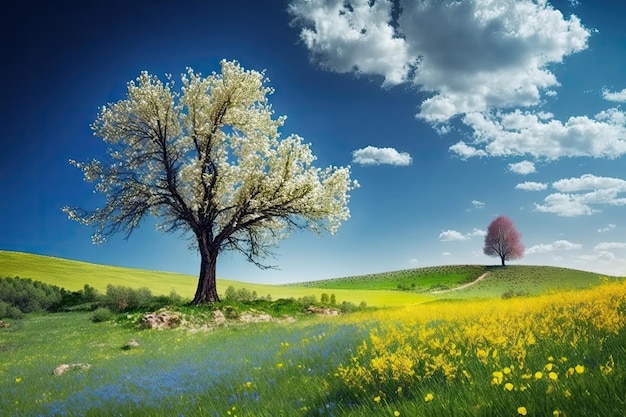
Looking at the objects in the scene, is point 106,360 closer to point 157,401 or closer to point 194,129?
point 157,401

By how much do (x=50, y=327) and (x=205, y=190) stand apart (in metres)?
14.4

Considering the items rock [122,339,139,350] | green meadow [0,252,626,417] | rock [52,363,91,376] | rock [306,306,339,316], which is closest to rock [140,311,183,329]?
rock [122,339,139,350]

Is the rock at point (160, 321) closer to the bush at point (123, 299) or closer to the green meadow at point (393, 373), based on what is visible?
the green meadow at point (393, 373)

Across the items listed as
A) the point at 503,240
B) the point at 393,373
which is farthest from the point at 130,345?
the point at 503,240

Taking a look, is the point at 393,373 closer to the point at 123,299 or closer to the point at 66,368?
the point at 66,368

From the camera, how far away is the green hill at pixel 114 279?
53.3 meters

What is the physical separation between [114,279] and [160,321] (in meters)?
39.3

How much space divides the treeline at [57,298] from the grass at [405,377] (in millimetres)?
27352

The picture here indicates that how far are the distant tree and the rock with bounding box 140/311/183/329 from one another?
86356 mm

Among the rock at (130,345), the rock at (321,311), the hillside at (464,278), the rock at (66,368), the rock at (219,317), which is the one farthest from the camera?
the hillside at (464,278)

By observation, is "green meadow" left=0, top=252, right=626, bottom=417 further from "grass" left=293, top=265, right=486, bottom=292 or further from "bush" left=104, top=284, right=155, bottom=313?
"grass" left=293, top=265, right=486, bottom=292

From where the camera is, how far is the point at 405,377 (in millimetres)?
5730


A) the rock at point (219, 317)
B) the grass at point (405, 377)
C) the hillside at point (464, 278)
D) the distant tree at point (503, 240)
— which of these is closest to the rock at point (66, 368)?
the grass at point (405, 377)

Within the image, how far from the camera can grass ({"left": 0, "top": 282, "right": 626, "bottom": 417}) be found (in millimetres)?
3898
